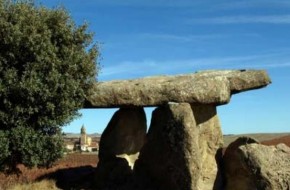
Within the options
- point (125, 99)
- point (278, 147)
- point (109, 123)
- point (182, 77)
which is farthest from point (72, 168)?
point (278, 147)

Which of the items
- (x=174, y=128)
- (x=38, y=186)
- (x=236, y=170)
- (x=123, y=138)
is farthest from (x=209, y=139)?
(x=38, y=186)

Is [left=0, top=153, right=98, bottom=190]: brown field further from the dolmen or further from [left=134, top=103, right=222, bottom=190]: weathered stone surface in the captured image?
[left=134, top=103, right=222, bottom=190]: weathered stone surface

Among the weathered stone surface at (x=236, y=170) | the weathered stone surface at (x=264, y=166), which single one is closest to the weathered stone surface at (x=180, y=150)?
the weathered stone surface at (x=236, y=170)

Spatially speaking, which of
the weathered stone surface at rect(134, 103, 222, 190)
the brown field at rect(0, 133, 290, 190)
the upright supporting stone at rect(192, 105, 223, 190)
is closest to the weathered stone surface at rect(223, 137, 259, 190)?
the upright supporting stone at rect(192, 105, 223, 190)

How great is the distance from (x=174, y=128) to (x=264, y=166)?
3.81 meters

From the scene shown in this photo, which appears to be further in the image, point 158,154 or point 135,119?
point 135,119

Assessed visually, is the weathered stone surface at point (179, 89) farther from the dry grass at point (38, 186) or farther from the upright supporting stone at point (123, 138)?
the dry grass at point (38, 186)

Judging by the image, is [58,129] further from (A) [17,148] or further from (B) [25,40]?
(B) [25,40]

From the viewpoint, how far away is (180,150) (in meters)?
22.2

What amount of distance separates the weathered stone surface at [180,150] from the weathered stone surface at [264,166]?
1.76 metres

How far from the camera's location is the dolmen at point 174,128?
22.2 m

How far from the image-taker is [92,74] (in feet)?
77.7

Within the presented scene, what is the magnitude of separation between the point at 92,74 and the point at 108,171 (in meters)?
4.80

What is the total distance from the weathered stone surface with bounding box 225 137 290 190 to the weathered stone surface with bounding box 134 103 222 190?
1.76m
